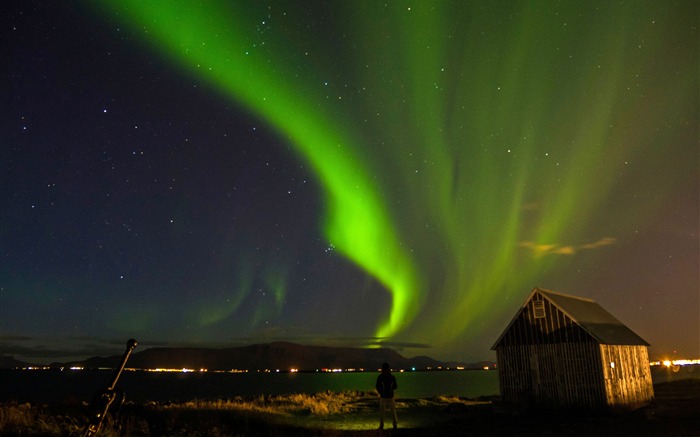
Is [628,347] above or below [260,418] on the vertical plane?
above

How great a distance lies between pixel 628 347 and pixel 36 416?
26.5 metres

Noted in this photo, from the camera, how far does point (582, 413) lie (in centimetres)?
2348

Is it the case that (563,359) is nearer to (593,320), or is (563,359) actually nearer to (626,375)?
(593,320)

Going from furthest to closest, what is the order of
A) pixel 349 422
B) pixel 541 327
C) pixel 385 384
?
pixel 541 327 → pixel 349 422 → pixel 385 384

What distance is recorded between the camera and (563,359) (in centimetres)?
2491

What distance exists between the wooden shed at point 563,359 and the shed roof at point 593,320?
0.04 metres

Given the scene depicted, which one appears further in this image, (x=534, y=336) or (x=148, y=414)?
(x=534, y=336)

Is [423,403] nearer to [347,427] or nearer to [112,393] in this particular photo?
[347,427]

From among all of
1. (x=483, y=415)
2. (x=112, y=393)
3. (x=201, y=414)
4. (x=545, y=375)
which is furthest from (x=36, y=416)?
(x=545, y=375)

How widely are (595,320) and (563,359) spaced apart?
12.3ft

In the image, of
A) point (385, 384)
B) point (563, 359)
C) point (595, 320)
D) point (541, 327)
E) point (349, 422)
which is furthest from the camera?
point (595, 320)

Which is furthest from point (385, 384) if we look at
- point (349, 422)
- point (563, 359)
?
point (563, 359)

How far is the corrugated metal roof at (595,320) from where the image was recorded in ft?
82.2

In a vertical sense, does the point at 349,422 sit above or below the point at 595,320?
below
